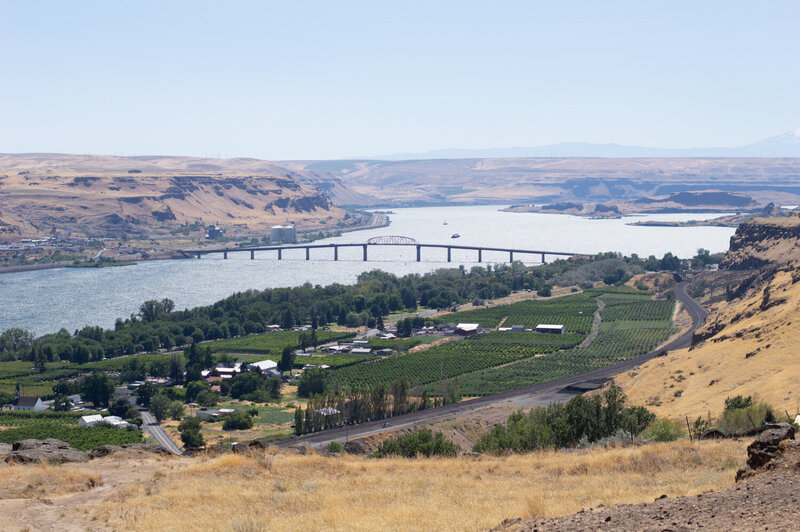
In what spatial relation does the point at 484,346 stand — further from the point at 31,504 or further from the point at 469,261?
the point at 469,261

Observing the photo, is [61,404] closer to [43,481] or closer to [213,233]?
[43,481]

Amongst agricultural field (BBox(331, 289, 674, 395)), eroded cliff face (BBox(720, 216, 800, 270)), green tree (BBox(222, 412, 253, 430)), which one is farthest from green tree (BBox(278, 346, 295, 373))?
eroded cliff face (BBox(720, 216, 800, 270))

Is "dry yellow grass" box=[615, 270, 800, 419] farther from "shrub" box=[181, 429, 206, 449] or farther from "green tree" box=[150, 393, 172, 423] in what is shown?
"green tree" box=[150, 393, 172, 423]

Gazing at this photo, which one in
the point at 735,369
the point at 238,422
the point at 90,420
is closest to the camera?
the point at 735,369

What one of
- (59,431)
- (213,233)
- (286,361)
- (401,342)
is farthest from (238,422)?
(213,233)

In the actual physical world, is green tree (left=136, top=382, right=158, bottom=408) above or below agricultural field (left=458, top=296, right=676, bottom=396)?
below

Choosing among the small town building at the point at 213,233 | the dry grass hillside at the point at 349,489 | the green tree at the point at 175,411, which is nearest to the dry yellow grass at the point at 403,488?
the dry grass hillside at the point at 349,489

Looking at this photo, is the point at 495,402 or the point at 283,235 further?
the point at 283,235
